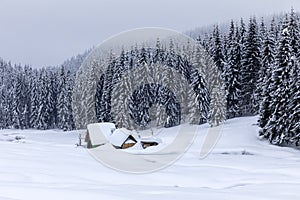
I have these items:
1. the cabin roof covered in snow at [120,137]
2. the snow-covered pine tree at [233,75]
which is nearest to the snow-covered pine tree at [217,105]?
the snow-covered pine tree at [233,75]

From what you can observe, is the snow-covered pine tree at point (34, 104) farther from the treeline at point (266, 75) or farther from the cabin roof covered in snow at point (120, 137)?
the cabin roof covered in snow at point (120, 137)

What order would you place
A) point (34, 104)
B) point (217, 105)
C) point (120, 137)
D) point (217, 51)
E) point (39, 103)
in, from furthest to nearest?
1. point (34, 104)
2. point (39, 103)
3. point (217, 51)
4. point (217, 105)
5. point (120, 137)

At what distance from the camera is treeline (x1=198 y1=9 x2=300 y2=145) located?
120 ft

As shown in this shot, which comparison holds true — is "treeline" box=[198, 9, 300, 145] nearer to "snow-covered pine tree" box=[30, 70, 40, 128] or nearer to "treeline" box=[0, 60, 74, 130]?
"treeline" box=[0, 60, 74, 130]

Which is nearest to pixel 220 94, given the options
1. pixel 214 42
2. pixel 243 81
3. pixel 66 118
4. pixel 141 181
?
pixel 243 81

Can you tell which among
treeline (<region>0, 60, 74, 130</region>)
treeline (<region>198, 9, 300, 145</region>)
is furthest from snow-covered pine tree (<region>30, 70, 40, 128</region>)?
treeline (<region>198, 9, 300, 145</region>)

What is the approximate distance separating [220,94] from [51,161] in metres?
44.0

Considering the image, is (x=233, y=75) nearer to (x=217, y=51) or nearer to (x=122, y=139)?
(x=217, y=51)

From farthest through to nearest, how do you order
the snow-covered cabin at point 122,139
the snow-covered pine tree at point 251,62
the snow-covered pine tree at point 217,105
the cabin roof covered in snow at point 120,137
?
the snow-covered pine tree at point 251,62
the snow-covered pine tree at point 217,105
the cabin roof covered in snow at point 120,137
the snow-covered cabin at point 122,139

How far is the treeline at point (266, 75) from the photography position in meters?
36.5

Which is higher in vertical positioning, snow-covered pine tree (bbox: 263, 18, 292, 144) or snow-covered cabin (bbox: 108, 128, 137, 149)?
snow-covered pine tree (bbox: 263, 18, 292, 144)

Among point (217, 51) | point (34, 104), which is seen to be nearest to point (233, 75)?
point (217, 51)

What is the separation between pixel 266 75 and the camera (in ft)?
131

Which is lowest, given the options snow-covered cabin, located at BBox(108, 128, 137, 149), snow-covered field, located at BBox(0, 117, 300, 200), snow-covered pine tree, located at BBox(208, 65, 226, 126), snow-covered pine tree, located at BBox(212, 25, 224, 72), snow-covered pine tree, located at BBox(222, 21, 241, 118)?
snow-covered cabin, located at BBox(108, 128, 137, 149)
